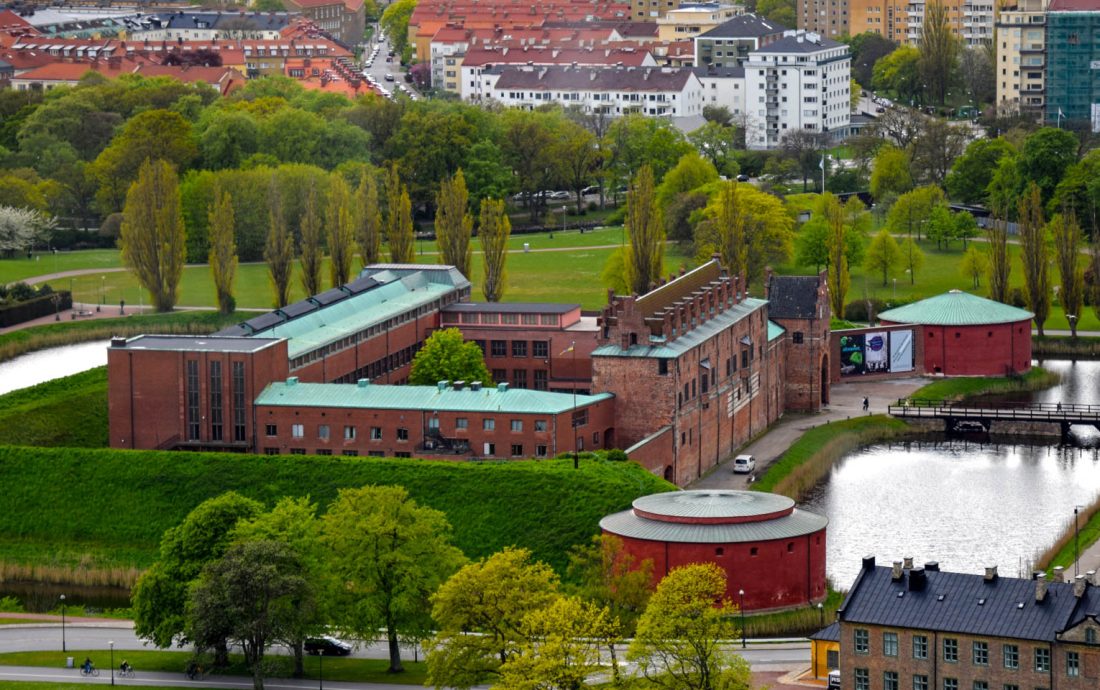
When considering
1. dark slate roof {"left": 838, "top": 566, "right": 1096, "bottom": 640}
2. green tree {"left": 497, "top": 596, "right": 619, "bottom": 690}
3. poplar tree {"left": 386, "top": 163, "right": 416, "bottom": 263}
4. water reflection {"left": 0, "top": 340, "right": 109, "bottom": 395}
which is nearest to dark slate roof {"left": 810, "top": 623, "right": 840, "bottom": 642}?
dark slate roof {"left": 838, "top": 566, "right": 1096, "bottom": 640}

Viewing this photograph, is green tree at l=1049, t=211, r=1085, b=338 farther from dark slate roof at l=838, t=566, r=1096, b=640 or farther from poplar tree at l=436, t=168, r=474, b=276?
dark slate roof at l=838, t=566, r=1096, b=640

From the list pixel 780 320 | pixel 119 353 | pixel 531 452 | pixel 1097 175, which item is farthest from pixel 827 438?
pixel 1097 175

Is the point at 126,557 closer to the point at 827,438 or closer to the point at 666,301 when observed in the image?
the point at 666,301

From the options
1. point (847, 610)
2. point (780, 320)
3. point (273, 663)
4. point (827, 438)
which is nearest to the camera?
point (847, 610)

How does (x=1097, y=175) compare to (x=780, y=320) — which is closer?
(x=780, y=320)

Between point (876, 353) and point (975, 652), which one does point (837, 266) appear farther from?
point (975, 652)

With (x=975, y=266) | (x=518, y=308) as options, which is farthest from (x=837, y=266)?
(x=518, y=308)

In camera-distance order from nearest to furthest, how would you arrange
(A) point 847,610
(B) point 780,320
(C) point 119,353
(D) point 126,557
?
(A) point 847,610
(D) point 126,557
(C) point 119,353
(B) point 780,320

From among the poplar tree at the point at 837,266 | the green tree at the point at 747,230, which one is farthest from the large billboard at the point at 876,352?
the green tree at the point at 747,230
